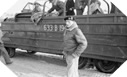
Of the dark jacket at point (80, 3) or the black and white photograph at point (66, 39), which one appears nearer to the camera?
the black and white photograph at point (66, 39)

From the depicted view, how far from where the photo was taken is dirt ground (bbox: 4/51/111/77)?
14.4ft

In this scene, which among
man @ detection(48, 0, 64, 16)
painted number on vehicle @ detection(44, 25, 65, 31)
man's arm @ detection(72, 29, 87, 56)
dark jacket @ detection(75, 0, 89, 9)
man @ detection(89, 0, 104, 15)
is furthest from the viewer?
painted number on vehicle @ detection(44, 25, 65, 31)

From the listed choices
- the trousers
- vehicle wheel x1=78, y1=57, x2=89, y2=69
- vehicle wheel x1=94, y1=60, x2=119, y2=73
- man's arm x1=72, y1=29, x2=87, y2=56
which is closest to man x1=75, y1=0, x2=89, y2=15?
vehicle wheel x1=78, y1=57, x2=89, y2=69

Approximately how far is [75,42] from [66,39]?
15 centimetres

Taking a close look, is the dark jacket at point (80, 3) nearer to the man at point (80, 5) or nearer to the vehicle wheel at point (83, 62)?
the man at point (80, 5)

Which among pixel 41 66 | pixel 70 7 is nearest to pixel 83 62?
pixel 41 66

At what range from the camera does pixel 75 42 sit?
3.51m

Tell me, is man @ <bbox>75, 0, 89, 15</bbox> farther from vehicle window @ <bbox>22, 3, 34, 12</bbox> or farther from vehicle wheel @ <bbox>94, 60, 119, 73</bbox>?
vehicle window @ <bbox>22, 3, 34, 12</bbox>

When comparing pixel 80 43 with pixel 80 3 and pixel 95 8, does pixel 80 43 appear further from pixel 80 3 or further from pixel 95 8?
pixel 80 3

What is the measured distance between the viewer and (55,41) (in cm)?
543

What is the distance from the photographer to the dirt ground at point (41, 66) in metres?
4.38

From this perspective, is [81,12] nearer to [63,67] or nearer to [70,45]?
[63,67]

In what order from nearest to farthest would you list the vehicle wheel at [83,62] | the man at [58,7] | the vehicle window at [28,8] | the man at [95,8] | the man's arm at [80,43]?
the man's arm at [80,43] < the man at [95,8] < the vehicle wheel at [83,62] < the man at [58,7] < the vehicle window at [28,8]

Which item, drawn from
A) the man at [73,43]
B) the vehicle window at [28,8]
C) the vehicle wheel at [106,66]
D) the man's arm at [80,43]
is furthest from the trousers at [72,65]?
the vehicle window at [28,8]
